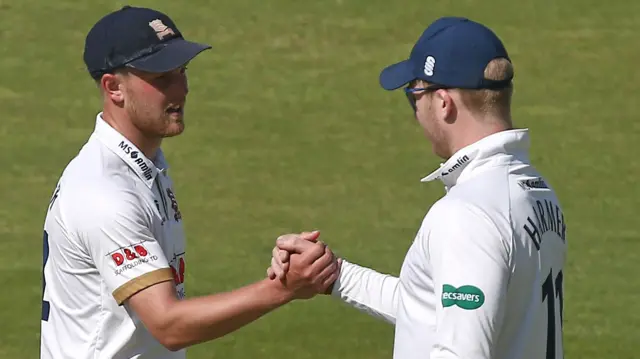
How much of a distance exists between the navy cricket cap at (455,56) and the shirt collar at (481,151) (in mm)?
177

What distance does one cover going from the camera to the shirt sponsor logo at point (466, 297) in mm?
3977

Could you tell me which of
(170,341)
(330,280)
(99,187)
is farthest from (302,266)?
(99,187)

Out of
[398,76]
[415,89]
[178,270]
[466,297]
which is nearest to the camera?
[466,297]

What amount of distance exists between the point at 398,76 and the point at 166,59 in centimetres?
100

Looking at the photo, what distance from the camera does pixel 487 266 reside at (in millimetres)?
4004

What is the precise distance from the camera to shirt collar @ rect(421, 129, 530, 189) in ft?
14.0

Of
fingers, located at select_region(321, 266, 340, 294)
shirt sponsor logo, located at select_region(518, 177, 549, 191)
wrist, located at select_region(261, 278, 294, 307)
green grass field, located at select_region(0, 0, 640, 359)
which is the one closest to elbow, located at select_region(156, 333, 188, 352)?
wrist, located at select_region(261, 278, 294, 307)

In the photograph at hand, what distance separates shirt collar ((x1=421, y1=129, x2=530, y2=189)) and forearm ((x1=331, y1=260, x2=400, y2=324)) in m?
0.81

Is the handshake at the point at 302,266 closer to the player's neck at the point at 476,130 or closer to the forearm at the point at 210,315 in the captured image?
the forearm at the point at 210,315

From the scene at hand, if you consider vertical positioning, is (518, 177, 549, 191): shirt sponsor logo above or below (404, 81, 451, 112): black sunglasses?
below

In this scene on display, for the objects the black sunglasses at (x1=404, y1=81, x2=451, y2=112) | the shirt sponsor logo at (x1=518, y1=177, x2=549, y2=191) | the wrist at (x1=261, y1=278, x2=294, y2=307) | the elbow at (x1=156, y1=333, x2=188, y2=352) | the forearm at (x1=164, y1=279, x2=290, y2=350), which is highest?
the black sunglasses at (x1=404, y1=81, x2=451, y2=112)

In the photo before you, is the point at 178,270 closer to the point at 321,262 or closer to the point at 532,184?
the point at 321,262

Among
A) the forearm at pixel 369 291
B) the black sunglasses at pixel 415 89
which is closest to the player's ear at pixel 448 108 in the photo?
the black sunglasses at pixel 415 89

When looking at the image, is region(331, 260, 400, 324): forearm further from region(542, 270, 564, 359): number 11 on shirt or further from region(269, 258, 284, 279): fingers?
region(542, 270, 564, 359): number 11 on shirt
